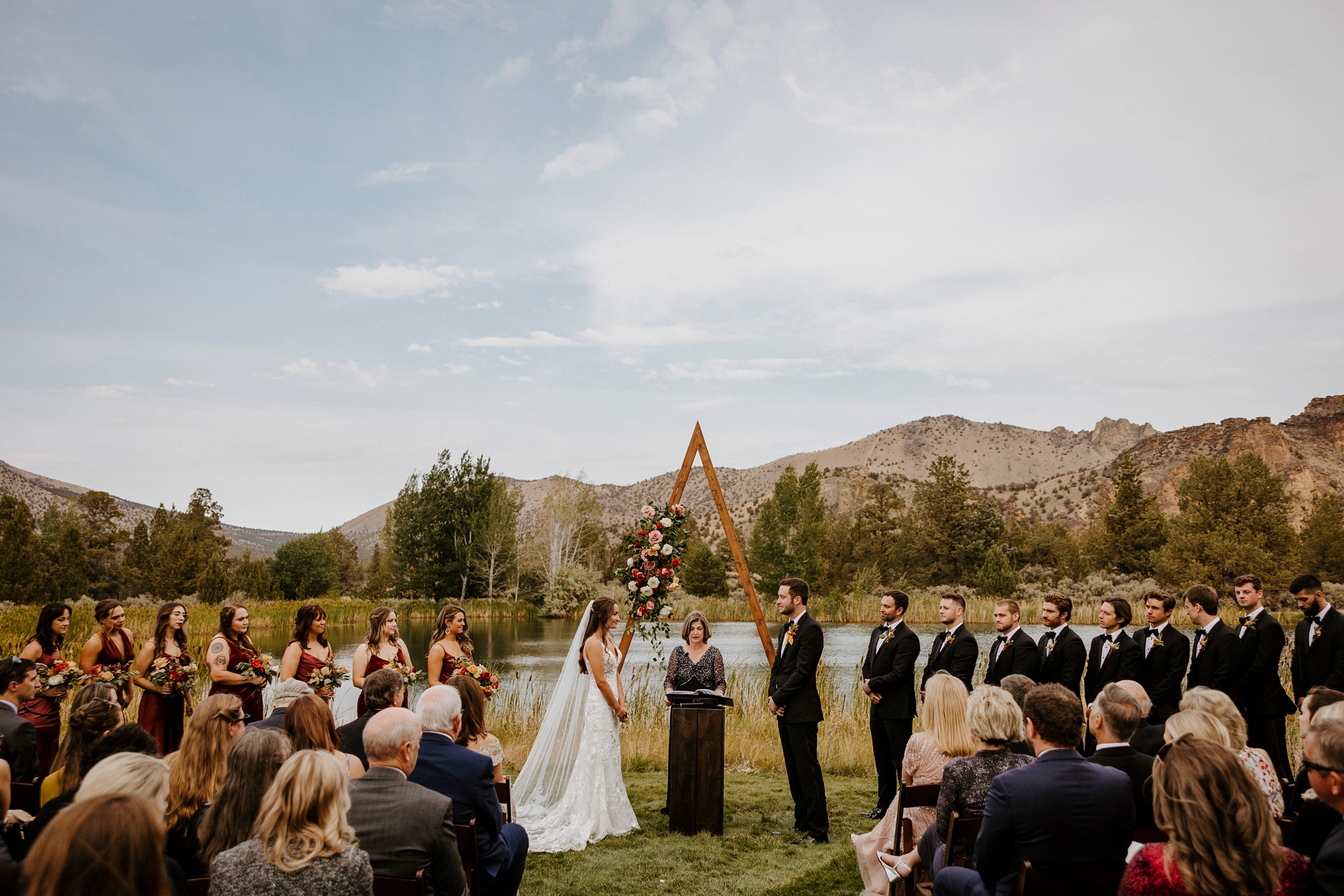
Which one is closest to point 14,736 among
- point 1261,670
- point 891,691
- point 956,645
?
point 891,691

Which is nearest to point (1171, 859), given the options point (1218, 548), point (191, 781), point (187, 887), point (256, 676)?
point (187, 887)

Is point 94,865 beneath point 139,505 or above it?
beneath

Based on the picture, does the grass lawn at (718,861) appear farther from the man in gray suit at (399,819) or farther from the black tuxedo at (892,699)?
the man in gray suit at (399,819)

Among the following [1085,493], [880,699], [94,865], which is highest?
[1085,493]

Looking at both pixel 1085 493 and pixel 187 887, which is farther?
pixel 1085 493

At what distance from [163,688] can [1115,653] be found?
305 inches

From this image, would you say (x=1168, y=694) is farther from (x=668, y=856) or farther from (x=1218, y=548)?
(x=1218, y=548)

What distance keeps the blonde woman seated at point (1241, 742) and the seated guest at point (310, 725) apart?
13.2ft

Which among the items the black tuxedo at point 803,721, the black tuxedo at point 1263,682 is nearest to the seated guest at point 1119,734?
the black tuxedo at point 803,721

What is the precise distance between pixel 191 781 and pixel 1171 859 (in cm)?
353

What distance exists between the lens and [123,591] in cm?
4219

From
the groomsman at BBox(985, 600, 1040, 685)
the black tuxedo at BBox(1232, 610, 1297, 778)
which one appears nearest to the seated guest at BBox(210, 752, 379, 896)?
the groomsman at BBox(985, 600, 1040, 685)

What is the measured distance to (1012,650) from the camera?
6.91 meters

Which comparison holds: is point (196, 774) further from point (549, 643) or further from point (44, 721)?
point (549, 643)
